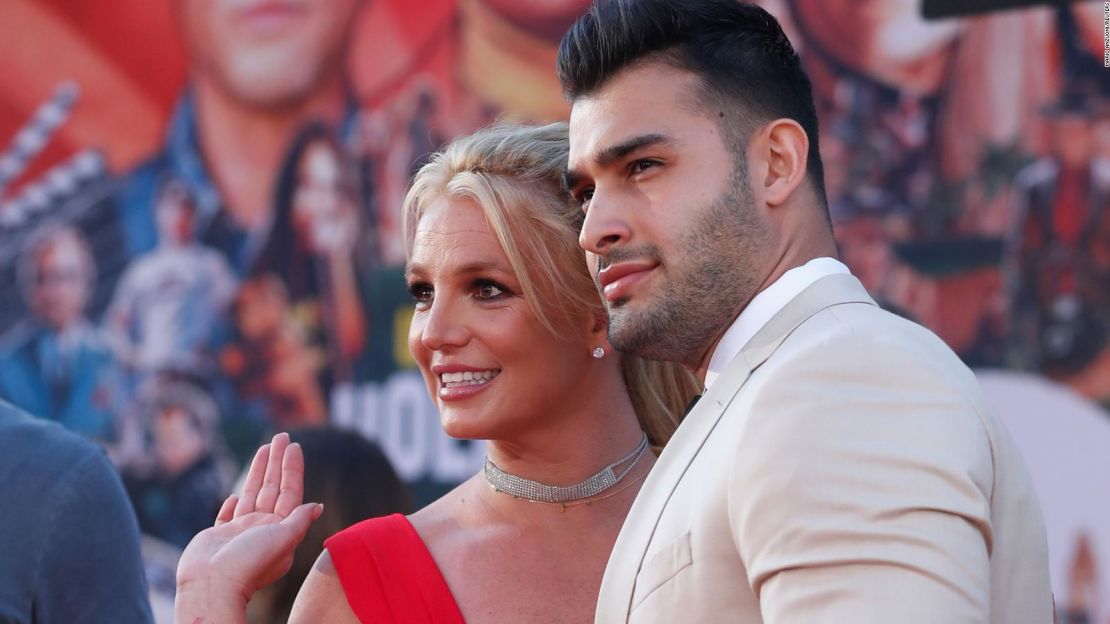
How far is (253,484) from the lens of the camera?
8.31 feet

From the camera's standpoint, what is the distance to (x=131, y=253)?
523 cm

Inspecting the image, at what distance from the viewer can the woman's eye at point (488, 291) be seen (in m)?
2.63

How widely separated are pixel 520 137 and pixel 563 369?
1.77 ft

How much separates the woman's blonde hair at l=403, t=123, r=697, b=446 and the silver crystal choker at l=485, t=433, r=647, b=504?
0.75 feet

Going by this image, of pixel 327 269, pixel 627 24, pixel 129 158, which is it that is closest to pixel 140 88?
pixel 129 158

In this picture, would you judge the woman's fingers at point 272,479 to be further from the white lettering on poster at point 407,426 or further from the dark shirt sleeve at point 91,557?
the white lettering on poster at point 407,426

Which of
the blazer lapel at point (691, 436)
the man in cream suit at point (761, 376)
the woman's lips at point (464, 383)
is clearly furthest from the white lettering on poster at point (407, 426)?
the blazer lapel at point (691, 436)

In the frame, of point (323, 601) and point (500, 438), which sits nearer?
point (323, 601)

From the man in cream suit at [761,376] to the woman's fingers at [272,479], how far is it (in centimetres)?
85

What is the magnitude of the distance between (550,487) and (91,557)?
3.00ft

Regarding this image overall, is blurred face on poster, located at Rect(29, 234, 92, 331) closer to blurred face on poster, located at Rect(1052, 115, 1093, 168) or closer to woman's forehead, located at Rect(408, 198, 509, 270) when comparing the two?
woman's forehead, located at Rect(408, 198, 509, 270)

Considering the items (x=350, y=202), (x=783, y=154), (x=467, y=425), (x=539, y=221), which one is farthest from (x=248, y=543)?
(x=350, y=202)

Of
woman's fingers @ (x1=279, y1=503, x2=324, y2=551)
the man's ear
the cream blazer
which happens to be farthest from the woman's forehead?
the cream blazer

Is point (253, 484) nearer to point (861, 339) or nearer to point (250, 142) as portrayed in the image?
point (861, 339)
